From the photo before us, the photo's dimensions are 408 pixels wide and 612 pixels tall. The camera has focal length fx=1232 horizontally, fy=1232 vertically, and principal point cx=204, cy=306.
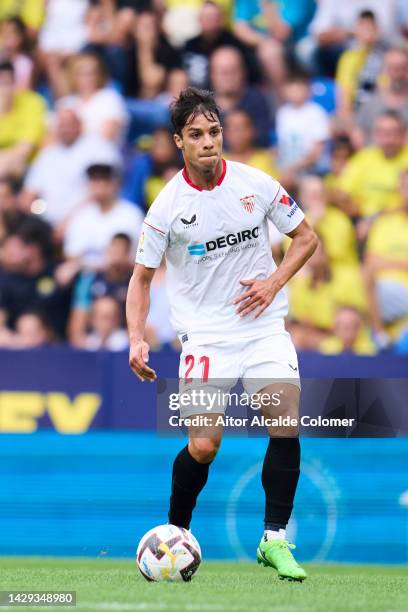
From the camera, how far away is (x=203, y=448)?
601cm

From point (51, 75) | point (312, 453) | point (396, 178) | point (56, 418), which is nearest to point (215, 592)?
point (312, 453)

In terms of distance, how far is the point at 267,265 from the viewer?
626cm

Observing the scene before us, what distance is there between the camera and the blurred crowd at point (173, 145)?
35.7 feet

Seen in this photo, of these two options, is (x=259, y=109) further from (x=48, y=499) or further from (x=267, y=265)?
(x=267, y=265)

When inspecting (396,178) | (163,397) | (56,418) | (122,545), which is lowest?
(122,545)

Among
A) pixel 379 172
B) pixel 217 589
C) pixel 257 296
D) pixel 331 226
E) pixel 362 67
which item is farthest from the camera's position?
pixel 362 67

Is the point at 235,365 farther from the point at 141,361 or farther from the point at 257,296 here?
the point at 141,361

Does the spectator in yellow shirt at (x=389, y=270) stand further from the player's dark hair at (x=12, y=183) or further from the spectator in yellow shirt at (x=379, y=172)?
the player's dark hair at (x=12, y=183)

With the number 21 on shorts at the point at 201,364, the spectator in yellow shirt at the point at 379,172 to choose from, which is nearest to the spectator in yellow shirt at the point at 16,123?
the spectator in yellow shirt at the point at 379,172

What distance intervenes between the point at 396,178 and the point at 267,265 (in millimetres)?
5196

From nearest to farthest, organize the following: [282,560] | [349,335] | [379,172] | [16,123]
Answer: [282,560]
[349,335]
[379,172]
[16,123]

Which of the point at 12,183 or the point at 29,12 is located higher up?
the point at 29,12

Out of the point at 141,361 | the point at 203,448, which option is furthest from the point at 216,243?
the point at 203,448

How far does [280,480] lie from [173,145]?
624 cm
